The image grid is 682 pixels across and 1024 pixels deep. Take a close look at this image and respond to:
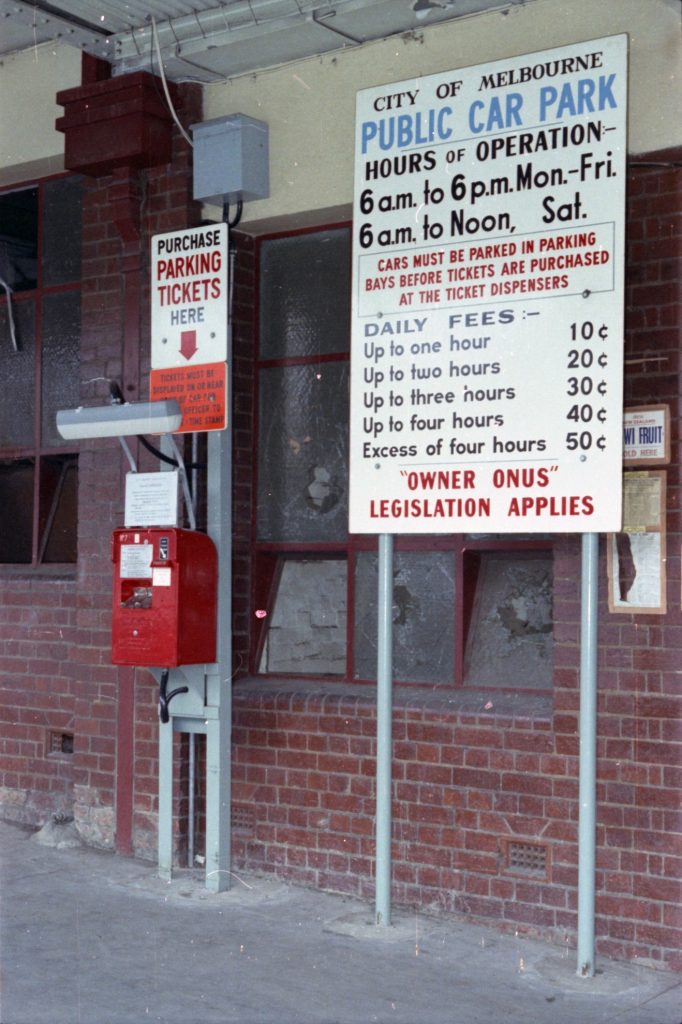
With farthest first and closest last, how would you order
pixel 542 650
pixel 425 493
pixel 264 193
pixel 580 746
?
1. pixel 264 193
2. pixel 542 650
3. pixel 425 493
4. pixel 580 746

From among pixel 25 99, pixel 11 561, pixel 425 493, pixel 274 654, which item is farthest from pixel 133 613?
pixel 25 99

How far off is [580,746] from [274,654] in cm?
240

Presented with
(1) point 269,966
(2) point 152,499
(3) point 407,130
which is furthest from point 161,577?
(3) point 407,130

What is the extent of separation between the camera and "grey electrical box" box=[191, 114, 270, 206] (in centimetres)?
721

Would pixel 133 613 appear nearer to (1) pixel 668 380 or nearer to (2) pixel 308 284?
(2) pixel 308 284

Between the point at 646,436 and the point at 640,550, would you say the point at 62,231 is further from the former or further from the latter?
the point at 640,550

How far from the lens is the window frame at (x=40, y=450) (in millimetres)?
8766

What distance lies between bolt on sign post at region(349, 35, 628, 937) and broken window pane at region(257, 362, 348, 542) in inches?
40.0

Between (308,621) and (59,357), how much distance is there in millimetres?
2651

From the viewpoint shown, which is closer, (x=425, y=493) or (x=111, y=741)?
(x=425, y=493)

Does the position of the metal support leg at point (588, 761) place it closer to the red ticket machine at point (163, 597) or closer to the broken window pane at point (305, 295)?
the red ticket machine at point (163, 597)

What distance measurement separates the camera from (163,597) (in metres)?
6.95

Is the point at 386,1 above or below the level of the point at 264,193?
above

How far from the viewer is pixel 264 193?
7352mm
